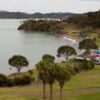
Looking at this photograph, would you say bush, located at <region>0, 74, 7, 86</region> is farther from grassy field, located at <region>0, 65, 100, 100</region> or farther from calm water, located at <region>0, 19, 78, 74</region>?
calm water, located at <region>0, 19, 78, 74</region>

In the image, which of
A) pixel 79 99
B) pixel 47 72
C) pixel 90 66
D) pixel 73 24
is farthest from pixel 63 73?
pixel 73 24

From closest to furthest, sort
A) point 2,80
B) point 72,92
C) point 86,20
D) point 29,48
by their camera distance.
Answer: point 72,92, point 2,80, point 29,48, point 86,20

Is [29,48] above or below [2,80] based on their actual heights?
below

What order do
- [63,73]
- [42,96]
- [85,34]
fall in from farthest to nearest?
[85,34], [42,96], [63,73]

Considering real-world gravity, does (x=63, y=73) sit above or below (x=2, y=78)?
above

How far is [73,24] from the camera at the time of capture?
13362 cm

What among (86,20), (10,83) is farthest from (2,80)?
(86,20)

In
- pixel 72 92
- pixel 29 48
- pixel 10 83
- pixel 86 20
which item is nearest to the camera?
pixel 72 92

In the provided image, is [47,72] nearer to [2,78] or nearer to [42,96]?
[42,96]

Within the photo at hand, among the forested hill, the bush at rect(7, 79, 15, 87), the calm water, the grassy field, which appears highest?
the forested hill

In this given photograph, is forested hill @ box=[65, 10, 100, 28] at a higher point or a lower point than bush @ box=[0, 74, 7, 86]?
higher

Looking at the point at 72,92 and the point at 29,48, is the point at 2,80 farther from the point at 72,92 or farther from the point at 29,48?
the point at 29,48

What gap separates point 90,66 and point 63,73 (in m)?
17.6

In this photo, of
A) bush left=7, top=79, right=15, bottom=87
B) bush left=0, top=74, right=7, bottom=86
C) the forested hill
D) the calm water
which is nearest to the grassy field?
bush left=7, top=79, right=15, bottom=87
